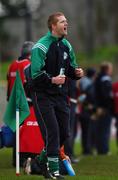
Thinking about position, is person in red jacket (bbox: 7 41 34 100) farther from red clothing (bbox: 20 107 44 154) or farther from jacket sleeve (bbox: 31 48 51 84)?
jacket sleeve (bbox: 31 48 51 84)

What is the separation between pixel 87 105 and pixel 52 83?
909cm

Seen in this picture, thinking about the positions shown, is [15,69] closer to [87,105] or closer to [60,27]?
[60,27]

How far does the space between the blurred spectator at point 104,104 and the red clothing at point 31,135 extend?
21.2ft

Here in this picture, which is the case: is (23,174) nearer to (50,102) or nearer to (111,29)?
(50,102)

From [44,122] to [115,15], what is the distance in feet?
177

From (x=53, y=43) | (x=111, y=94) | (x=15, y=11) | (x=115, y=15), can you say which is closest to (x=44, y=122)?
(x=53, y=43)

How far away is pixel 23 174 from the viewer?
13.8 m

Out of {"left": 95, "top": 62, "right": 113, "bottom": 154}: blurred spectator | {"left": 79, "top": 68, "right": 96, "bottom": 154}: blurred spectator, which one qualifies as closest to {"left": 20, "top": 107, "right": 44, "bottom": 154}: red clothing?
{"left": 79, "top": 68, "right": 96, "bottom": 154}: blurred spectator

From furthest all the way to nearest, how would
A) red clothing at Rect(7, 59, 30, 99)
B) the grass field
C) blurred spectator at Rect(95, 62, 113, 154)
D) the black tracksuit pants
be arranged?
blurred spectator at Rect(95, 62, 113, 154)
red clothing at Rect(7, 59, 30, 99)
the grass field
the black tracksuit pants

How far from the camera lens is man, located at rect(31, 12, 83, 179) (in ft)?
40.3

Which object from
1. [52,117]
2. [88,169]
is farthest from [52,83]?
[88,169]

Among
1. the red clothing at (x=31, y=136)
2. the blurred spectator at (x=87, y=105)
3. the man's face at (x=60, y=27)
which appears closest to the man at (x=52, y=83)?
the man's face at (x=60, y=27)

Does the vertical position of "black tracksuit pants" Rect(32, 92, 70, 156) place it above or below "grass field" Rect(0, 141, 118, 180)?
above

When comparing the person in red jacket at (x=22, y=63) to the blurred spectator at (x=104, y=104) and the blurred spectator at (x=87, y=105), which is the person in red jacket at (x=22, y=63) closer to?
the blurred spectator at (x=87, y=105)
